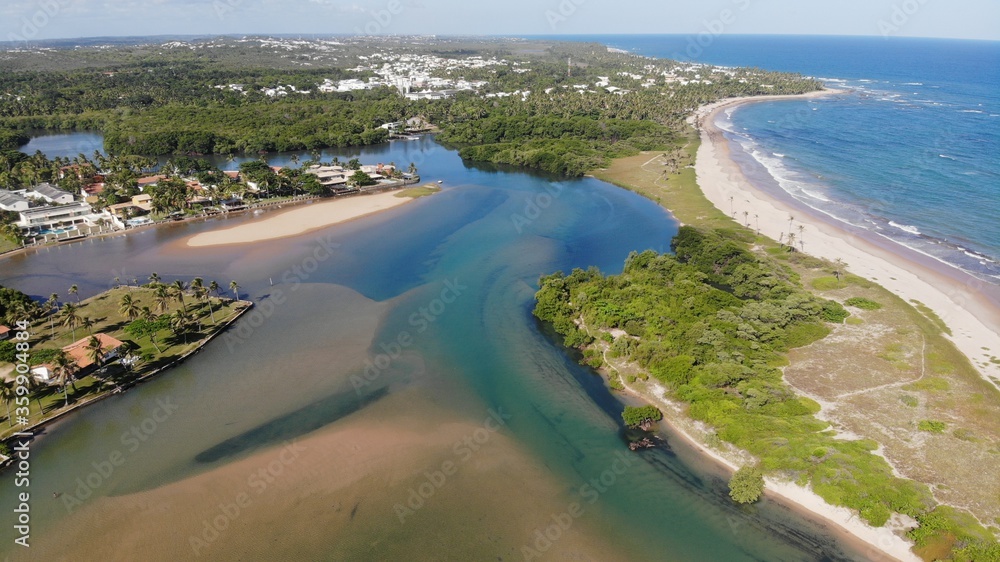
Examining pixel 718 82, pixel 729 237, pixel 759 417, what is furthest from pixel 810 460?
pixel 718 82

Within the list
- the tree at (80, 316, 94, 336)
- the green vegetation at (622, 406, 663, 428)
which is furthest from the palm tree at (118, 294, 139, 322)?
the green vegetation at (622, 406, 663, 428)

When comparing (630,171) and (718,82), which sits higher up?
(718,82)

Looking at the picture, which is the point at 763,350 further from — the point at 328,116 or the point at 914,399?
the point at 328,116

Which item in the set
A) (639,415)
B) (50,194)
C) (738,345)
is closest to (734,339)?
(738,345)

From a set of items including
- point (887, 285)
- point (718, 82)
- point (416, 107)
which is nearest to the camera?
point (887, 285)

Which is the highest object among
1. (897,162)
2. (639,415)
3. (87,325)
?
(897,162)

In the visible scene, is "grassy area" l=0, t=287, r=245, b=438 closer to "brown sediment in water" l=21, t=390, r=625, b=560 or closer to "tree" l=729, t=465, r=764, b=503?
"brown sediment in water" l=21, t=390, r=625, b=560

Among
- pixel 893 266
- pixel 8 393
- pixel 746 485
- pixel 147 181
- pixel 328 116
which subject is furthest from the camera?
pixel 328 116

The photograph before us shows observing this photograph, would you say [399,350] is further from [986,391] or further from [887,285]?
[887,285]
